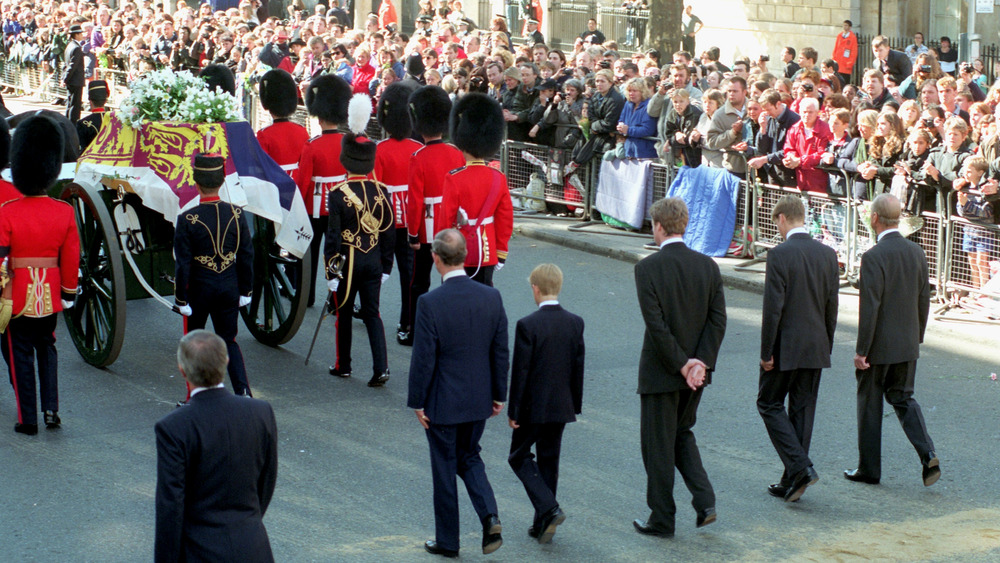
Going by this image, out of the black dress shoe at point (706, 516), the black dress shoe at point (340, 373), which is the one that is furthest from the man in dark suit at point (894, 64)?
the black dress shoe at point (706, 516)

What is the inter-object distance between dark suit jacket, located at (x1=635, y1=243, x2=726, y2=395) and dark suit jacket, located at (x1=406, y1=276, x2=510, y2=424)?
27.9 inches

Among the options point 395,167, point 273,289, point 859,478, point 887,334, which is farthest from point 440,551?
point 395,167

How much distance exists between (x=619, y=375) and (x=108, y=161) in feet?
12.0

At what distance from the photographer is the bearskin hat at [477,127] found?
351 inches

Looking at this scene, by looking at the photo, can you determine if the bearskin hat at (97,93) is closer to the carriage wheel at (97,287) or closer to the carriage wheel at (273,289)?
the carriage wheel at (97,287)

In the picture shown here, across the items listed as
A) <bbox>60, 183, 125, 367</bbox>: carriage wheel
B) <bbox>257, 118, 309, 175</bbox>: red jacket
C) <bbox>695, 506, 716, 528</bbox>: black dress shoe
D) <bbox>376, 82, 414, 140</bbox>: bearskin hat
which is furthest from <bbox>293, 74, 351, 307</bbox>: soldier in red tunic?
<bbox>695, 506, 716, 528</bbox>: black dress shoe

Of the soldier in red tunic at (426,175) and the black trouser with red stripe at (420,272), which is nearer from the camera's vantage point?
the soldier in red tunic at (426,175)

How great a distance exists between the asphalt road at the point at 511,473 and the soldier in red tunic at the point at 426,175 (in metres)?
0.74

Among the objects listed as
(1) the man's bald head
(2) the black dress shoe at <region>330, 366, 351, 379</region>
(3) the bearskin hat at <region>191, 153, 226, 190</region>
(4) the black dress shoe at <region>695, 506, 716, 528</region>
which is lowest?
(4) the black dress shoe at <region>695, 506, 716, 528</region>

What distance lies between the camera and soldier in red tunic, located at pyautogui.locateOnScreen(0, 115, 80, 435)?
741 cm

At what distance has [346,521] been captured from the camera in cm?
627

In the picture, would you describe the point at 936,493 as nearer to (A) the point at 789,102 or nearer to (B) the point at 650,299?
(B) the point at 650,299

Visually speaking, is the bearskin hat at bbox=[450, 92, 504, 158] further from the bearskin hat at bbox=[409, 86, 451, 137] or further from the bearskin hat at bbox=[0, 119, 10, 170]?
the bearskin hat at bbox=[0, 119, 10, 170]

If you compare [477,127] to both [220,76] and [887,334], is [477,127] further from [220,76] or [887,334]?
[887,334]
